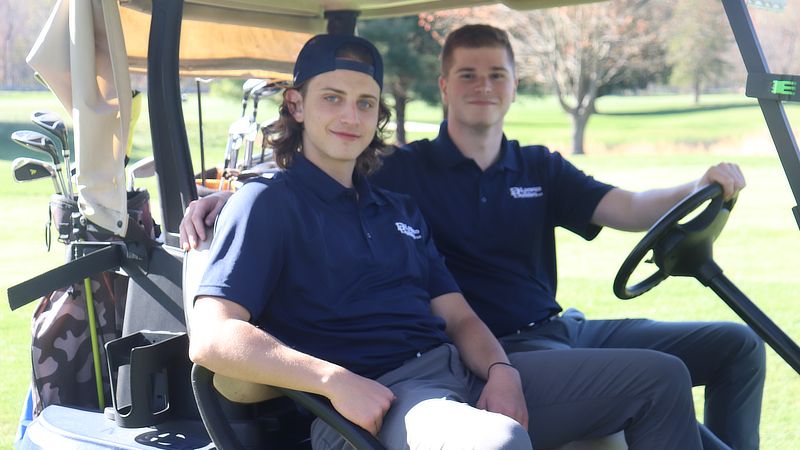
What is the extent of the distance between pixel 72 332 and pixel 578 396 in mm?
1671

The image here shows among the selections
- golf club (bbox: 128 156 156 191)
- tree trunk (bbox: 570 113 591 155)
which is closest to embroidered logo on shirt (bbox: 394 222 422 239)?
golf club (bbox: 128 156 156 191)

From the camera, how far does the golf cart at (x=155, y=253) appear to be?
1.83m

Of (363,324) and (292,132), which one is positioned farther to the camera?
(292,132)

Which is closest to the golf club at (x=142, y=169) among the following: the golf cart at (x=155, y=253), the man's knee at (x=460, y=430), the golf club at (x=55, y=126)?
the golf club at (x=55, y=126)

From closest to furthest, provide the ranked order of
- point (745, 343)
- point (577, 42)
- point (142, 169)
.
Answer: point (745, 343) < point (142, 169) < point (577, 42)

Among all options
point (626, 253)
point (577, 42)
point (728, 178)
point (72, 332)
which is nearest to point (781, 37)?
point (728, 178)

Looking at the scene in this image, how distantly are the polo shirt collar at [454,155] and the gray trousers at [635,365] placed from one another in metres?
0.60

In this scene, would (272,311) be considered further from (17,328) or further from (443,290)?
(17,328)

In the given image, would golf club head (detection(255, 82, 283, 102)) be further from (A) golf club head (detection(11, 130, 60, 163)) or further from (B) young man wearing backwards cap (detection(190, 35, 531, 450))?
(B) young man wearing backwards cap (detection(190, 35, 531, 450))

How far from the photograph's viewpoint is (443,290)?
2.18 meters

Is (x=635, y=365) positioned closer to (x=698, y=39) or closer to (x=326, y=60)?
(x=326, y=60)

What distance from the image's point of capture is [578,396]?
1.85 metres

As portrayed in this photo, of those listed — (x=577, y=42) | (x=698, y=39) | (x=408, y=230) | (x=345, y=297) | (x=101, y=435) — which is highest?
(x=698, y=39)

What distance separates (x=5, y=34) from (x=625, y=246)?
832cm
